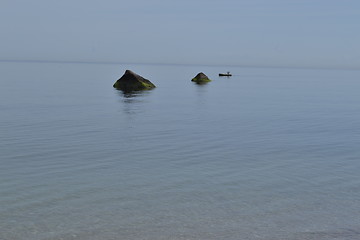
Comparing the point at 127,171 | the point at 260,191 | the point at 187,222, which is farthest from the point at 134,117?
the point at 187,222

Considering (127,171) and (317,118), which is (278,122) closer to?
(317,118)

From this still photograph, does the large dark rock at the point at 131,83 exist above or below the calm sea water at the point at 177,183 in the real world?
above

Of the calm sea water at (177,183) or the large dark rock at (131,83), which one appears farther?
the large dark rock at (131,83)

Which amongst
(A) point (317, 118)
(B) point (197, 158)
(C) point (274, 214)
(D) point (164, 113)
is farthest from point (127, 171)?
(A) point (317, 118)

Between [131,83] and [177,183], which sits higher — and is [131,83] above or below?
above

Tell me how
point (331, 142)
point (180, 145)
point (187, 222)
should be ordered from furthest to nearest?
point (331, 142), point (180, 145), point (187, 222)

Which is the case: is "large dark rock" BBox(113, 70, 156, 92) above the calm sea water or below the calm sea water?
above

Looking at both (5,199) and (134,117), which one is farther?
(134,117)

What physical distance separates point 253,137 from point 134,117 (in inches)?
481

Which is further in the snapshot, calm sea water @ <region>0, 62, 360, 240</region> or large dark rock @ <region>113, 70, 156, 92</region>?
large dark rock @ <region>113, 70, 156, 92</region>

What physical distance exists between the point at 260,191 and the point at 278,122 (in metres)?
19.6

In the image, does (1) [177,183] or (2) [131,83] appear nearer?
(1) [177,183]

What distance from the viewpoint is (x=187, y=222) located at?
10438 millimetres

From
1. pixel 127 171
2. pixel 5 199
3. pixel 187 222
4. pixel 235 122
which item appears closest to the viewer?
pixel 187 222
